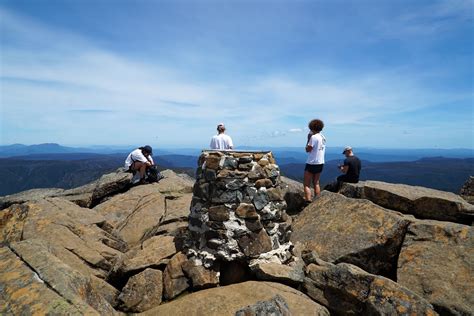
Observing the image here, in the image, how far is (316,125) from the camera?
1503cm

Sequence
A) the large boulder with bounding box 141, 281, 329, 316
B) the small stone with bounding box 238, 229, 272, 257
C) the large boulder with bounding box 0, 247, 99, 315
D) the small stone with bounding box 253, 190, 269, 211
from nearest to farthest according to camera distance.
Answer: the large boulder with bounding box 0, 247, 99, 315
the large boulder with bounding box 141, 281, 329, 316
the small stone with bounding box 238, 229, 272, 257
the small stone with bounding box 253, 190, 269, 211

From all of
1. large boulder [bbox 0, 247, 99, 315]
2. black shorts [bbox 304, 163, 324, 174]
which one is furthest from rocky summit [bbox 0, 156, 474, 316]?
black shorts [bbox 304, 163, 324, 174]

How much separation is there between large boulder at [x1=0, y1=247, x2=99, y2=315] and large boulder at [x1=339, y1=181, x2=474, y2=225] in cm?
1193

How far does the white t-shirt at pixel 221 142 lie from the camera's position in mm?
17286

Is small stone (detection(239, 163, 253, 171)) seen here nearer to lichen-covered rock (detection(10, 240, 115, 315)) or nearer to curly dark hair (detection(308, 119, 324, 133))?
lichen-covered rock (detection(10, 240, 115, 315))

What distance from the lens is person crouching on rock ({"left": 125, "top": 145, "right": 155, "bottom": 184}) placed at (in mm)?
21469

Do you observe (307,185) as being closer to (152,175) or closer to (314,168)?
(314,168)

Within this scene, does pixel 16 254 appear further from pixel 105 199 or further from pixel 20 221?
pixel 105 199

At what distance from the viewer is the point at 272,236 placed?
1046cm

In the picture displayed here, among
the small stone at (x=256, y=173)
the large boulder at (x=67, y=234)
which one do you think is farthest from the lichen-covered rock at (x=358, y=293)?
the large boulder at (x=67, y=234)

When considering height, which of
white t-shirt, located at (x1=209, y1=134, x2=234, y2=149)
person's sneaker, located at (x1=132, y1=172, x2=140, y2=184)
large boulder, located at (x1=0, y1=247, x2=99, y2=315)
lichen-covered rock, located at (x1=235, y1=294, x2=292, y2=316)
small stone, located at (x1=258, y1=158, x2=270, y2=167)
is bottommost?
lichen-covered rock, located at (x1=235, y1=294, x2=292, y2=316)

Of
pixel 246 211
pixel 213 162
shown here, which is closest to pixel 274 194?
pixel 246 211

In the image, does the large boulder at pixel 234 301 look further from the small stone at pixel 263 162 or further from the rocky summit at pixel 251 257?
the small stone at pixel 263 162

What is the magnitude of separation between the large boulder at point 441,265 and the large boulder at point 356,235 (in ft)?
1.76
